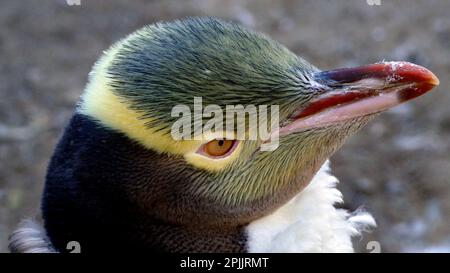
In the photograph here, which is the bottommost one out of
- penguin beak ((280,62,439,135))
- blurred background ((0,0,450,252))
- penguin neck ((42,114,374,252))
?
penguin neck ((42,114,374,252))

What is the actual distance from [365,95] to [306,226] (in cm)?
50

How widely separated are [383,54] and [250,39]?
3.44 metres

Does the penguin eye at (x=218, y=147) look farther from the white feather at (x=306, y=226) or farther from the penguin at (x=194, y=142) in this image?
the white feather at (x=306, y=226)

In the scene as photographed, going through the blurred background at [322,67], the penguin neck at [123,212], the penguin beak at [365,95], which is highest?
the blurred background at [322,67]

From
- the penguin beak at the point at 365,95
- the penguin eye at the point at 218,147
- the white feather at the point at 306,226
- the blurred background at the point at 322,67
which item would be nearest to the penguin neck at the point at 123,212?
the white feather at the point at 306,226

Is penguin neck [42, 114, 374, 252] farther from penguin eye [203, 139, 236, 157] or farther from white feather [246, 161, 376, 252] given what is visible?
penguin eye [203, 139, 236, 157]

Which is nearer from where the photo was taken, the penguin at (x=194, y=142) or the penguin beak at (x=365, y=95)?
the penguin at (x=194, y=142)

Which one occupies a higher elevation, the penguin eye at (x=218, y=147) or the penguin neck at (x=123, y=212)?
the penguin eye at (x=218, y=147)

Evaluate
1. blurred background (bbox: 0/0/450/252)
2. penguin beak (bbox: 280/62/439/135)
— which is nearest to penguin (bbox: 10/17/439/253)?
penguin beak (bbox: 280/62/439/135)

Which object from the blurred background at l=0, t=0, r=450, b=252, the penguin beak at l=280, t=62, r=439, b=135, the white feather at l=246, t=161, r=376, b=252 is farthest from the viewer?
the blurred background at l=0, t=0, r=450, b=252

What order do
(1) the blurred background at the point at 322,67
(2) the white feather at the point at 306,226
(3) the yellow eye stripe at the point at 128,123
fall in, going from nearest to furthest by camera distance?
(3) the yellow eye stripe at the point at 128,123 → (2) the white feather at the point at 306,226 → (1) the blurred background at the point at 322,67

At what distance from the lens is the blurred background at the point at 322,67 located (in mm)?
4871

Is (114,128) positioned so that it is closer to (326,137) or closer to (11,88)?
(326,137)

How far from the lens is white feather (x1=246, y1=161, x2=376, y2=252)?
2.70 m
